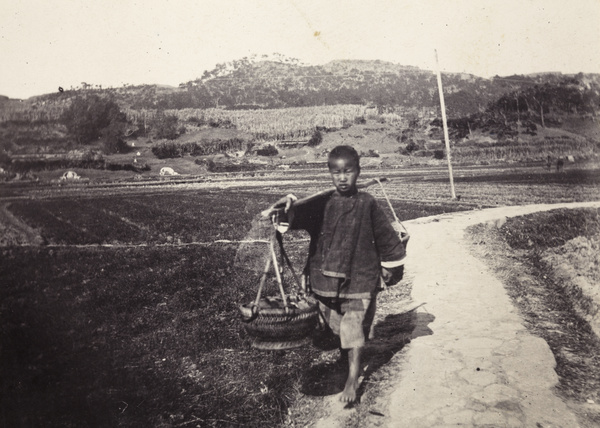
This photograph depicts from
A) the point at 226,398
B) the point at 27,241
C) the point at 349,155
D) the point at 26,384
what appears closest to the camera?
the point at 349,155

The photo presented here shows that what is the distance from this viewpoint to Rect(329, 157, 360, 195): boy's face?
3080mm

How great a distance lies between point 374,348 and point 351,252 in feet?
4.60

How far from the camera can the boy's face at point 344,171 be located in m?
3.08

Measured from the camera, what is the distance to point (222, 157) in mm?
35875

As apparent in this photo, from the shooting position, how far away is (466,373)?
11.0 ft

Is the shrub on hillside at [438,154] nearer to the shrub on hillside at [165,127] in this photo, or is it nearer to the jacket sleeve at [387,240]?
the shrub on hillside at [165,127]

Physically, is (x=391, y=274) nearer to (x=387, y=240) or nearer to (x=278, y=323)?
(x=387, y=240)

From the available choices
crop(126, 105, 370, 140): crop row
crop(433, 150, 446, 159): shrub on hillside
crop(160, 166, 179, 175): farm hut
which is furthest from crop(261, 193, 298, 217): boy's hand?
crop(126, 105, 370, 140): crop row

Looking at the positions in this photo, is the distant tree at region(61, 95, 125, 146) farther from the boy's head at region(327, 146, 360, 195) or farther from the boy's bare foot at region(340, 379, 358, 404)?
the boy's bare foot at region(340, 379, 358, 404)

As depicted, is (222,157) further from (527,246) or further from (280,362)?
(280,362)

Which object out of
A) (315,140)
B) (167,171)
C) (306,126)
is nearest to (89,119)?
(167,171)

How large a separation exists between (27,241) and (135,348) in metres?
6.88

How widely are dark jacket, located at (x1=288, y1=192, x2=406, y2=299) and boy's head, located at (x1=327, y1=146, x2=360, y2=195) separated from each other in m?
0.14

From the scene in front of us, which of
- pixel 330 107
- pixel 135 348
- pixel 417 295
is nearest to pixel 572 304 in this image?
pixel 417 295
